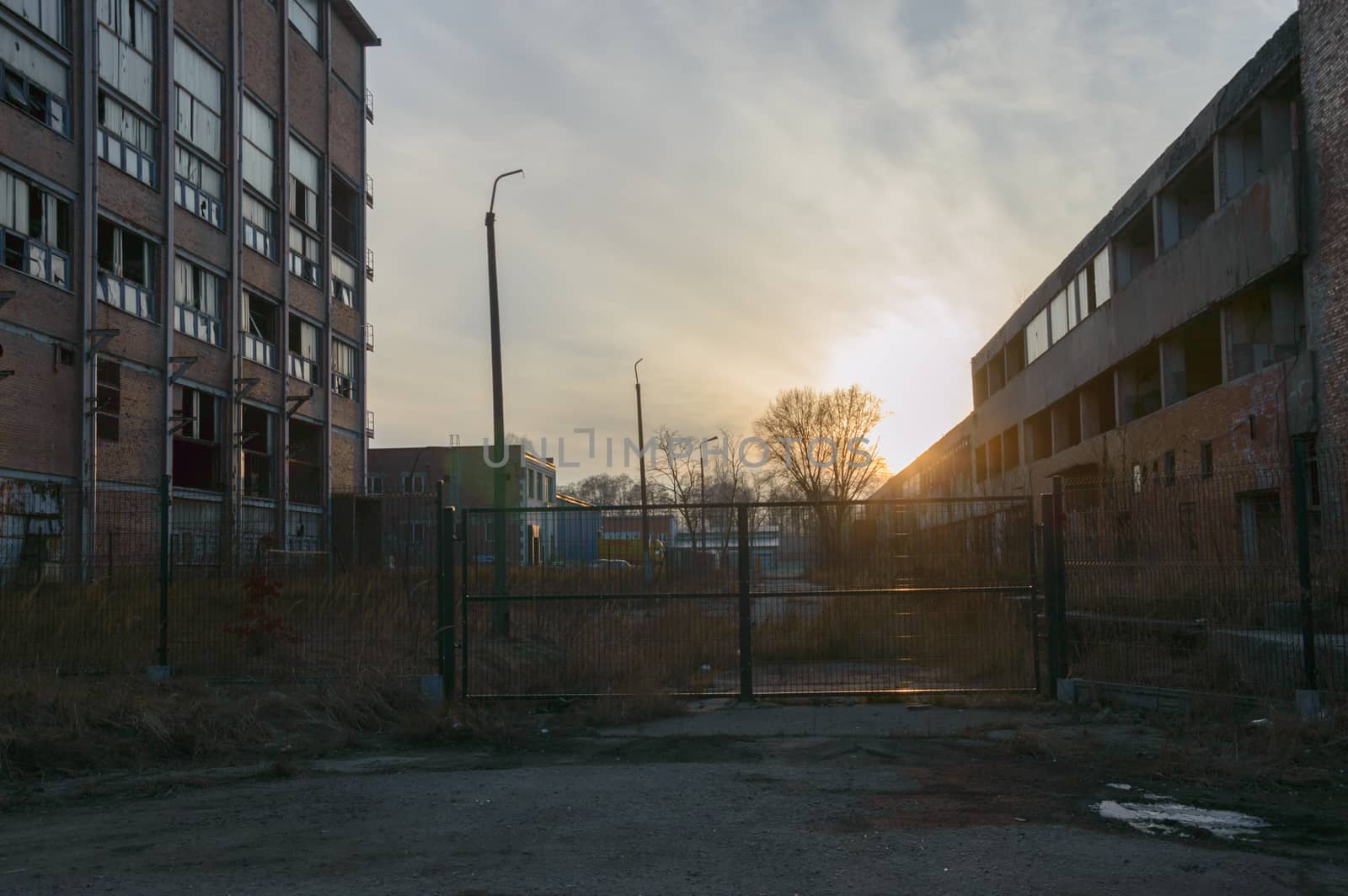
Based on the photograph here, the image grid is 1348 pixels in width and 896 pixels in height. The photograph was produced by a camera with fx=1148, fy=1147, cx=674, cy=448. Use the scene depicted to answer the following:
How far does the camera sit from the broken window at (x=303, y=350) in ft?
124

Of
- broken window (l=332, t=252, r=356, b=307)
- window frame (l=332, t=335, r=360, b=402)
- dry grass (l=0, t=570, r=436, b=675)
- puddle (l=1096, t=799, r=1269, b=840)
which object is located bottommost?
puddle (l=1096, t=799, r=1269, b=840)

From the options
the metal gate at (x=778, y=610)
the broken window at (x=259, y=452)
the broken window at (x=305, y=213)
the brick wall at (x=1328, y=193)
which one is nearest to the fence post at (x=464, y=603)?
the metal gate at (x=778, y=610)

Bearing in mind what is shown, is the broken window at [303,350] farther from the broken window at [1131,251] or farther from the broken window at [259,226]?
the broken window at [1131,251]

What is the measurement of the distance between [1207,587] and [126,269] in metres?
26.7

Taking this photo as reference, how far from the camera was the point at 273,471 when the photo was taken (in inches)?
1417

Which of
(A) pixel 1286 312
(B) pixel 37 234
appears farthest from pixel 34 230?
(A) pixel 1286 312

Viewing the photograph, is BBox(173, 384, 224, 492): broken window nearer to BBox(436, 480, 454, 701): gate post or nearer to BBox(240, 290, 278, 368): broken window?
BBox(240, 290, 278, 368): broken window

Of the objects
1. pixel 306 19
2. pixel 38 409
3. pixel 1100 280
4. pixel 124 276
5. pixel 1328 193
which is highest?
pixel 306 19

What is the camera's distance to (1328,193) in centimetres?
1997

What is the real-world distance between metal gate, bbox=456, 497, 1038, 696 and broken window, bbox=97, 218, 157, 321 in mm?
19992

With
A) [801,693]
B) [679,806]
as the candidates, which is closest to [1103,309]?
[801,693]

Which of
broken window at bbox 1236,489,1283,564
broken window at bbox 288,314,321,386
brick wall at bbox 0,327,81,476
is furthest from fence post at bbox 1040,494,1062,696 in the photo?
broken window at bbox 288,314,321,386

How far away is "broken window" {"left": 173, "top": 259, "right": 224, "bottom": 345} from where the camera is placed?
30.8m

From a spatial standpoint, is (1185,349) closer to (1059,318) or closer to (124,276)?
(1059,318)
